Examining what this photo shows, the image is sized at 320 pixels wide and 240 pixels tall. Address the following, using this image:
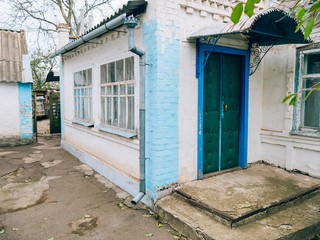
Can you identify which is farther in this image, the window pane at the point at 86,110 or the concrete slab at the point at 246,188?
the window pane at the point at 86,110

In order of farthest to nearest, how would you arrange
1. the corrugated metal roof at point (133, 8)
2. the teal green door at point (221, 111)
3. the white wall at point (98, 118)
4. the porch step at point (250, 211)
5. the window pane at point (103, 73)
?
the window pane at point (103, 73)
the white wall at point (98, 118)
the teal green door at point (221, 111)
the corrugated metal roof at point (133, 8)
the porch step at point (250, 211)

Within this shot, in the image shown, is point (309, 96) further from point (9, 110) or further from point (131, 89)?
point (9, 110)

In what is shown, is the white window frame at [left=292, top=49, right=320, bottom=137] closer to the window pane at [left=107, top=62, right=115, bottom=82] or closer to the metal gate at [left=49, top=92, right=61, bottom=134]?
the window pane at [left=107, top=62, right=115, bottom=82]

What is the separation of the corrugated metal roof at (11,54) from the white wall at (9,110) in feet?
1.09

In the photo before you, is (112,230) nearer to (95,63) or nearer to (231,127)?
(231,127)

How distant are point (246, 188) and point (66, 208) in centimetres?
323

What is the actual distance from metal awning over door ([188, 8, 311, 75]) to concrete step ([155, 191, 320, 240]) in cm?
269

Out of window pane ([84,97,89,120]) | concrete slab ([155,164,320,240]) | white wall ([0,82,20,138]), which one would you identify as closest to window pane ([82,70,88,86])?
window pane ([84,97,89,120])

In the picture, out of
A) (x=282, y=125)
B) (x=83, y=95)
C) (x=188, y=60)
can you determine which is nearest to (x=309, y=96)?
(x=282, y=125)

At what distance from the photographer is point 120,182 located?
5.48 metres

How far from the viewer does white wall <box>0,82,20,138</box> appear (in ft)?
32.2

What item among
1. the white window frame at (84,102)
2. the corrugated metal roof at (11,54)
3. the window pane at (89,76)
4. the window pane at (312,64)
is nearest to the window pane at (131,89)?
the white window frame at (84,102)

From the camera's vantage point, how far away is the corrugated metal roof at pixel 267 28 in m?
→ 3.58

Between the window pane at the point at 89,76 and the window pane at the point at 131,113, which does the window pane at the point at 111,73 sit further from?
the window pane at the point at 89,76
